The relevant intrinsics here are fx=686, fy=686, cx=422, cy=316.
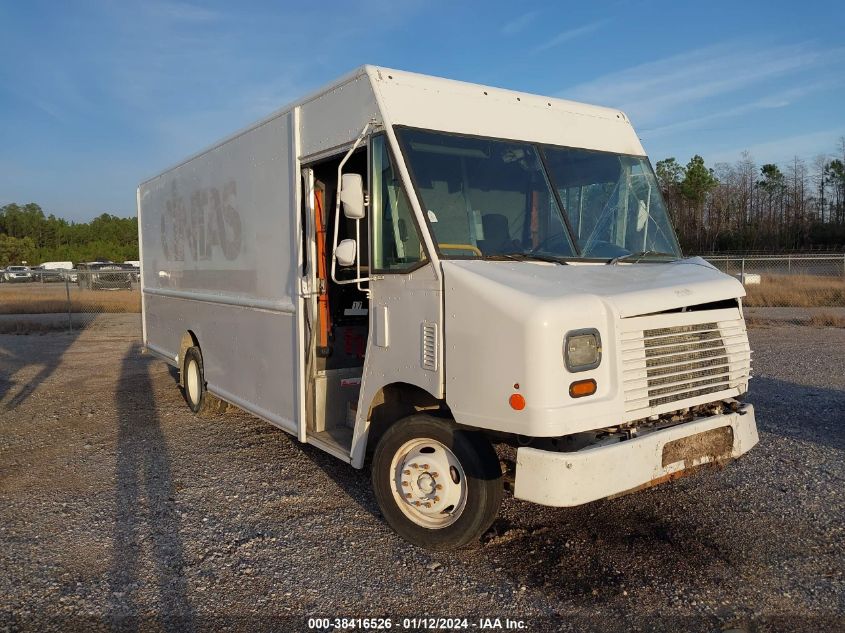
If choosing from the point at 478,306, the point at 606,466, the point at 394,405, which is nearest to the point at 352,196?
the point at 478,306

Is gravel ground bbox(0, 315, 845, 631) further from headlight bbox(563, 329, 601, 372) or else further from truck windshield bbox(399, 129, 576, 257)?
truck windshield bbox(399, 129, 576, 257)

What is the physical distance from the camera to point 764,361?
1125cm

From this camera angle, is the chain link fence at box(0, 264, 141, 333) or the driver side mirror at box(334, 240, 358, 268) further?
the chain link fence at box(0, 264, 141, 333)

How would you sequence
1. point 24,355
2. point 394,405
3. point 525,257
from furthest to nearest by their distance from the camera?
point 24,355, point 394,405, point 525,257

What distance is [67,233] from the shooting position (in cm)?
8944

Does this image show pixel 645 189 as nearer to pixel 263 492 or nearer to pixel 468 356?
pixel 468 356

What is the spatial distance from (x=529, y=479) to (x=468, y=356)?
0.73 m

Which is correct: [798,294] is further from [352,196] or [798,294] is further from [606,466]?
[352,196]

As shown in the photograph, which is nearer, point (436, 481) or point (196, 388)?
point (436, 481)

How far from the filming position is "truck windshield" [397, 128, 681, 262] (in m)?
4.25

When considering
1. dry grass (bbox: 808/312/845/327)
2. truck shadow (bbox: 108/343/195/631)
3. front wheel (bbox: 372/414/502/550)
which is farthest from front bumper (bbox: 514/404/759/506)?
dry grass (bbox: 808/312/845/327)

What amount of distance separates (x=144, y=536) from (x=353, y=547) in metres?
1.46

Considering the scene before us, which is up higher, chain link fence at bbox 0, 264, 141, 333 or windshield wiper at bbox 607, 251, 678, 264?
windshield wiper at bbox 607, 251, 678, 264

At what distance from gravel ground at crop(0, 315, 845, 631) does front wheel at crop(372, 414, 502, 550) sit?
210 millimetres
